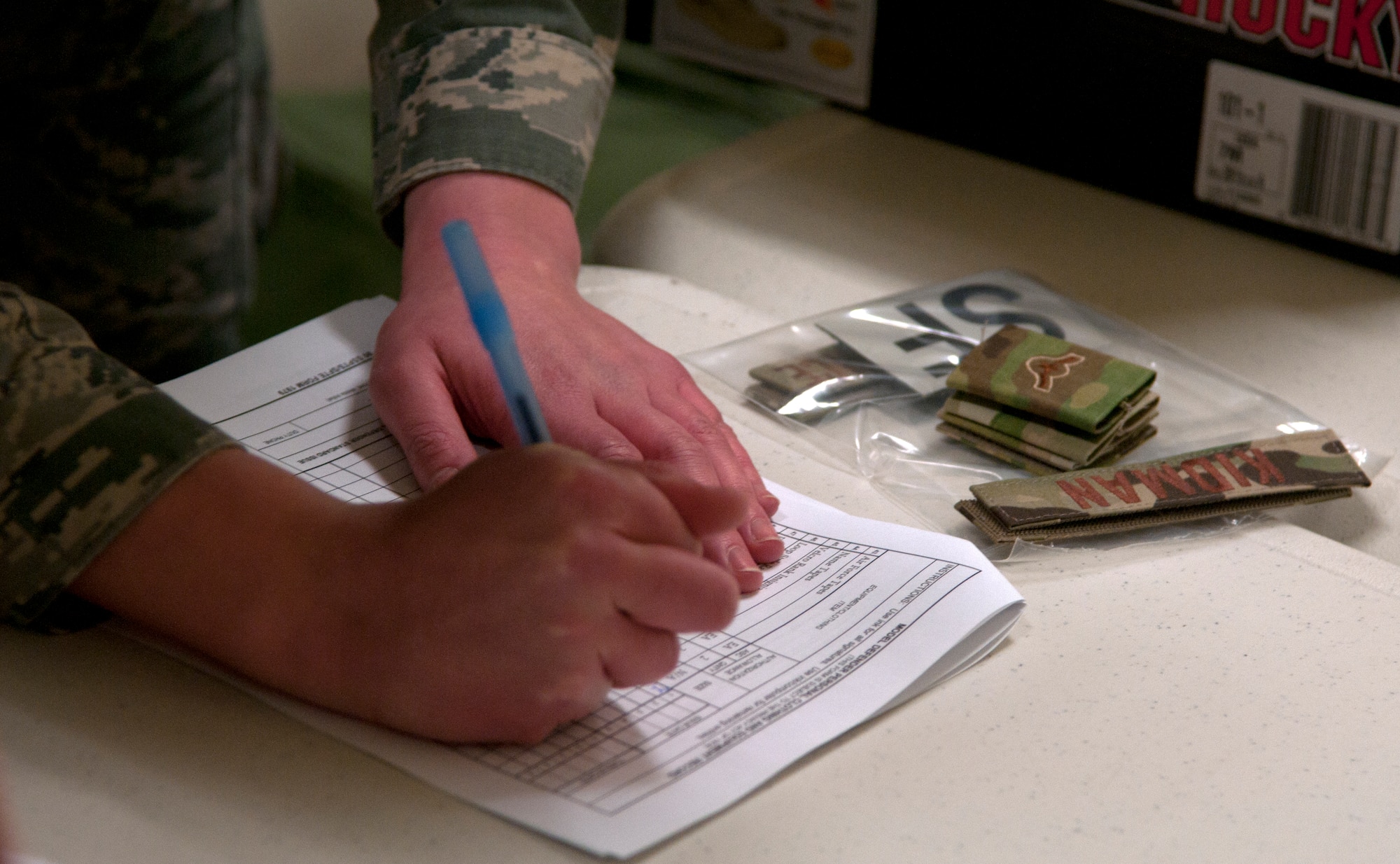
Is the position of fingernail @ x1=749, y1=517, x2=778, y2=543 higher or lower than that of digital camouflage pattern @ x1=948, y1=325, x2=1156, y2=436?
lower

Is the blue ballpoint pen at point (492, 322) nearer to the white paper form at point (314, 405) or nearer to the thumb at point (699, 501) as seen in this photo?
the thumb at point (699, 501)

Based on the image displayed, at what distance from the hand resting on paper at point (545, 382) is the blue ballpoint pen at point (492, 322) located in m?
0.12

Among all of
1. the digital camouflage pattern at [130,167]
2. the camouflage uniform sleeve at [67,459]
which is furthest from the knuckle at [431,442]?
the digital camouflage pattern at [130,167]

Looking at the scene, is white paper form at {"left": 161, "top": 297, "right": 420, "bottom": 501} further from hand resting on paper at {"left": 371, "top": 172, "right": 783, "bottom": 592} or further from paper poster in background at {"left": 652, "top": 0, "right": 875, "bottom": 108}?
paper poster in background at {"left": 652, "top": 0, "right": 875, "bottom": 108}

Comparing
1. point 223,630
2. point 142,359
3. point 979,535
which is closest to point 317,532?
point 223,630

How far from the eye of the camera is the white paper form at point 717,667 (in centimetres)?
43

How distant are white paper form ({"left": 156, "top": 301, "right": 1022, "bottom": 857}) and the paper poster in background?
0.54 meters

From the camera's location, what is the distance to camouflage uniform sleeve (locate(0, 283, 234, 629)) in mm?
477

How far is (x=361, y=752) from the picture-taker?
45 cm

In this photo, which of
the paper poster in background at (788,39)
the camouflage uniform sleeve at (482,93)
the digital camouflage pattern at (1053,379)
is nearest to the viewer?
the digital camouflage pattern at (1053,379)

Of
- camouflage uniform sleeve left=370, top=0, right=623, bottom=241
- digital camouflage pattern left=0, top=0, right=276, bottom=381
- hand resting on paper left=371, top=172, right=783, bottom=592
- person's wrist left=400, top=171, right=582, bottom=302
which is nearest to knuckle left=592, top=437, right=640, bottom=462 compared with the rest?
hand resting on paper left=371, top=172, right=783, bottom=592

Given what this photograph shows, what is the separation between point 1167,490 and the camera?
602 mm

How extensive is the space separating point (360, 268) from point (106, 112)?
0.59 metres

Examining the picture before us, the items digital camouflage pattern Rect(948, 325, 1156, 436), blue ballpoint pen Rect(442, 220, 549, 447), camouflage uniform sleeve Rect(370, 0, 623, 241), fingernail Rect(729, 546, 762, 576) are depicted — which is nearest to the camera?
blue ballpoint pen Rect(442, 220, 549, 447)
